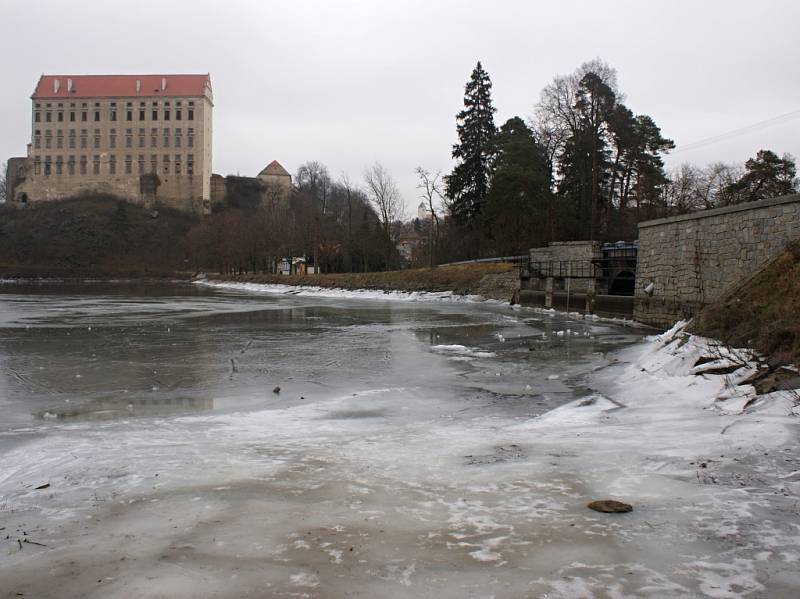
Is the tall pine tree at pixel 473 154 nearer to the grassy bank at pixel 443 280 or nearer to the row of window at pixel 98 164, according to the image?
the grassy bank at pixel 443 280

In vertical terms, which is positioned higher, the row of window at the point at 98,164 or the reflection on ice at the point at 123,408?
the row of window at the point at 98,164

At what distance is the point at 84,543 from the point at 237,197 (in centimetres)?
12920

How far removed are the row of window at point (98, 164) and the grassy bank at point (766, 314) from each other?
12112 cm

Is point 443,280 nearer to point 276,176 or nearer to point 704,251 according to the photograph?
point 704,251

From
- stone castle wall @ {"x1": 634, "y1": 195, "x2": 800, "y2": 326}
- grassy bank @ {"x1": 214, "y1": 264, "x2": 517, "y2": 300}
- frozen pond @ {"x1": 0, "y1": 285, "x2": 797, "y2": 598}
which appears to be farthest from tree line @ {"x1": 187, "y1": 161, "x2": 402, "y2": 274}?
frozen pond @ {"x1": 0, "y1": 285, "x2": 797, "y2": 598}

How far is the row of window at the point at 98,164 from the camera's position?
121312 mm

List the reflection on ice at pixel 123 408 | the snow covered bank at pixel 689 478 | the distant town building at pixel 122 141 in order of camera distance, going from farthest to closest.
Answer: the distant town building at pixel 122 141
the reflection on ice at pixel 123 408
the snow covered bank at pixel 689 478

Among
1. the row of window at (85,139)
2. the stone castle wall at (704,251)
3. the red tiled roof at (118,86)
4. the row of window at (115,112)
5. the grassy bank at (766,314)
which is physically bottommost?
the grassy bank at (766,314)

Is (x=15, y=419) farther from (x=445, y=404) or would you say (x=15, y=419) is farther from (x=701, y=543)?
(x=701, y=543)

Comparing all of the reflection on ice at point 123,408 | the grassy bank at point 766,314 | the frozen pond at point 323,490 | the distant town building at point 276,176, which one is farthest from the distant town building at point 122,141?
the grassy bank at point 766,314

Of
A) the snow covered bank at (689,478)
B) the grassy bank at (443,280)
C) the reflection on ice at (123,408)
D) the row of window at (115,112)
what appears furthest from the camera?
the row of window at (115,112)

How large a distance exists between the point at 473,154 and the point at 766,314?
4975 centimetres

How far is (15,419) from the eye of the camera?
840cm

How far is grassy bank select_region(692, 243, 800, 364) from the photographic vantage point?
9016 mm
